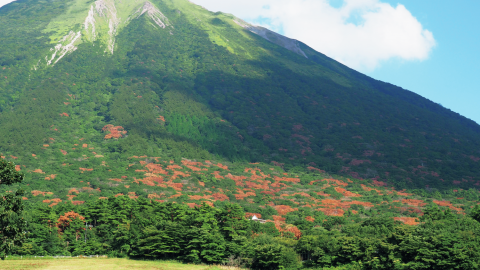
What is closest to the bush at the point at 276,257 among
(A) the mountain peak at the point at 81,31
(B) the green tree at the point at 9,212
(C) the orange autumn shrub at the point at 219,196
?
(B) the green tree at the point at 9,212

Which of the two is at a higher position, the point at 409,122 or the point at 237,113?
the point at 409,122

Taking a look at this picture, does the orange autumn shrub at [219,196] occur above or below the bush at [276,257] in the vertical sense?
below

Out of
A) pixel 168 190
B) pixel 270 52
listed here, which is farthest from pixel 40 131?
pixel 270 52

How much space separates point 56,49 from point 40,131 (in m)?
59.0

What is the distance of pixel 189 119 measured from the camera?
468 feet

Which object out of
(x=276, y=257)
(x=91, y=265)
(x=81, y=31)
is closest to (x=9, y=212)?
(x=91, y=265)

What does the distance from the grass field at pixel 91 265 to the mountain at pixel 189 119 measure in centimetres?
3214

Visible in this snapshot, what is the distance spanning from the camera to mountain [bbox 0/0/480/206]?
350ft

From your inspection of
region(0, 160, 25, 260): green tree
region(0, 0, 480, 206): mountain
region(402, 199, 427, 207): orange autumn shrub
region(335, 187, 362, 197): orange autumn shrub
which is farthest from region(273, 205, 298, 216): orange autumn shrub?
region(0, 160, 25, 260): green tree

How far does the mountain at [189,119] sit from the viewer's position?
350 feet

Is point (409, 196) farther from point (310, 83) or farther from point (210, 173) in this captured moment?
point (310, 83)

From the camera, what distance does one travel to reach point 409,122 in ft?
503

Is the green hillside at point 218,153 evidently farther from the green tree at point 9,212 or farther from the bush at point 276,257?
the green tree at point 9,212

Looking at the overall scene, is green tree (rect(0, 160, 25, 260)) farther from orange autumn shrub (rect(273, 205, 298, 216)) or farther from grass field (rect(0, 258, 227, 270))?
orange autumn shrub (rect(273, 205, 298, 216))
